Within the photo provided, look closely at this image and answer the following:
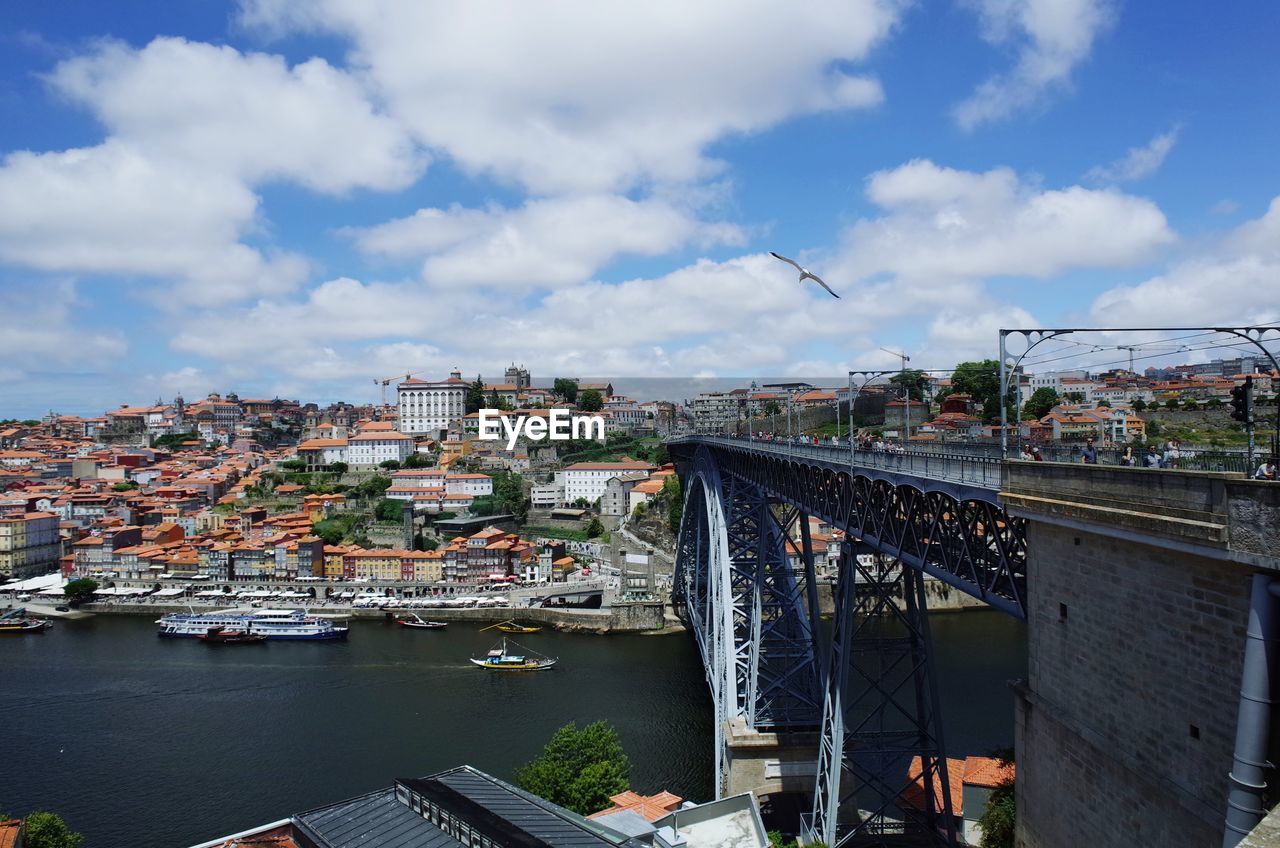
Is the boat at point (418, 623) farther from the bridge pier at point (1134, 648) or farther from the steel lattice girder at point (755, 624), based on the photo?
the bridge pier at point (1134, 648)

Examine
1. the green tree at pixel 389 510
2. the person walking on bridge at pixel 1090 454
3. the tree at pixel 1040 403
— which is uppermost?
the tree at pixel 1040 403

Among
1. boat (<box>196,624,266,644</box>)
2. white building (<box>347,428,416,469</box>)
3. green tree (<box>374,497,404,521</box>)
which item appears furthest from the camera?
white building (<box>347,428,416,469</box>)

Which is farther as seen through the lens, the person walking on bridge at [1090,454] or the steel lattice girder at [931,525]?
the steel lattice girder at [931,525]

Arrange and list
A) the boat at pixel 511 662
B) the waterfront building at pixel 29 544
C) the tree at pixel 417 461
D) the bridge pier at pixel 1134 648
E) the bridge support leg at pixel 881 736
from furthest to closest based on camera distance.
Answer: the tree at pixel 417 461 < the waterfront building at pixel 29 544 < the boat at pixel 511 662 < the bridge support leg at pixel 881 736 < the bridge pier at pixel 1134 648

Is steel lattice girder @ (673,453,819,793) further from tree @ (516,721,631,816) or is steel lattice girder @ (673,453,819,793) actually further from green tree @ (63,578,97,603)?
green tree @ (63,578,97,603)

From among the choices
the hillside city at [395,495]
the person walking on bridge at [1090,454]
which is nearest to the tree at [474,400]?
the hillside city at [395,495]

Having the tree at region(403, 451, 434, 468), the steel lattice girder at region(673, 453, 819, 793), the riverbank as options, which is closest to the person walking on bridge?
the steel lattice girder at region(673, 453, 819, 793)

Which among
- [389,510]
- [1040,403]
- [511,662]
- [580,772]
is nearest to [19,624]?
[389,510]
